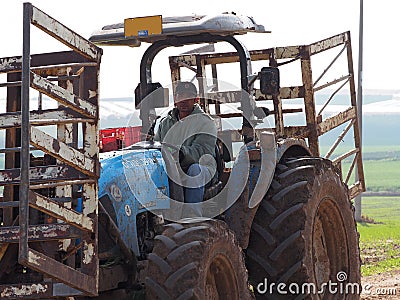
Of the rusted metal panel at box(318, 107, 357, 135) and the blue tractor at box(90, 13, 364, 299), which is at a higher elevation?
the rusted metal panel at box(318, 107, 357, 135)

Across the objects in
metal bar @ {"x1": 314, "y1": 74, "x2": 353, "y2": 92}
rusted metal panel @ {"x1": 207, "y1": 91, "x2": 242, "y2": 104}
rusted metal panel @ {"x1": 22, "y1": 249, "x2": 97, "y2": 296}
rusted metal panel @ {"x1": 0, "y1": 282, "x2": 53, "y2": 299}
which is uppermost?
metal bar @ {"x1": 314, "y1": 74, "x2": 353, "y2": 92}

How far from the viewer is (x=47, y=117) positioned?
6617 mm

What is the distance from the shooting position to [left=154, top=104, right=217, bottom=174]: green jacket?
8172 millimetres

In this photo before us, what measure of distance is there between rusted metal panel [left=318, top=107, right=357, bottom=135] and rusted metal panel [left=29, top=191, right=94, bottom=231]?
508 cm

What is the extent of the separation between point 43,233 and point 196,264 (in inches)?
43.2

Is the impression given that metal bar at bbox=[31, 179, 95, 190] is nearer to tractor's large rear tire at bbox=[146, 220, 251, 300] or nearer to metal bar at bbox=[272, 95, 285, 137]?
tractor's large rear tire at bbox=[146, 220, 251, 300]

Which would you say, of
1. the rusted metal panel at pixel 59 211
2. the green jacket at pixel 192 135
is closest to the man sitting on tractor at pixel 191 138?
the green jacket at pixel 192 135

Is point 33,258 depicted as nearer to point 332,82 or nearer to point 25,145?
point 25,145

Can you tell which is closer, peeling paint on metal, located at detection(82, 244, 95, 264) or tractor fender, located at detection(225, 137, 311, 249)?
peeling paint on metal, located at detection(82, 244, 95, 264)

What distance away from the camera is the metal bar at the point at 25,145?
6070 millimetres

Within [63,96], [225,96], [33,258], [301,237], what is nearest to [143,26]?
[301,237]

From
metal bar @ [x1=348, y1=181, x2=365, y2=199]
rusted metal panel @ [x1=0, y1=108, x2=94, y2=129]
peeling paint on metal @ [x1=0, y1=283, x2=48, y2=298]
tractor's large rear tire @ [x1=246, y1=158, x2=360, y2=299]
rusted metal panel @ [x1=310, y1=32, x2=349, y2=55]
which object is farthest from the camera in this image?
metal bar @ [x1=348, y1=181, x2=365, y2=199]

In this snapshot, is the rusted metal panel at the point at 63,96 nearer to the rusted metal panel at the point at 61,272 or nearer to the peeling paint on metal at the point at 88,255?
the peeling paint on metal at the point at 88,255

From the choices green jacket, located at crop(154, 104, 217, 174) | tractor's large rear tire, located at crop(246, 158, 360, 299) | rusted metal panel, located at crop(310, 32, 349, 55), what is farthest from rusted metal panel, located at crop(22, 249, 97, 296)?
rusted metal panel, located at crop(310, 32, 349, 55)
